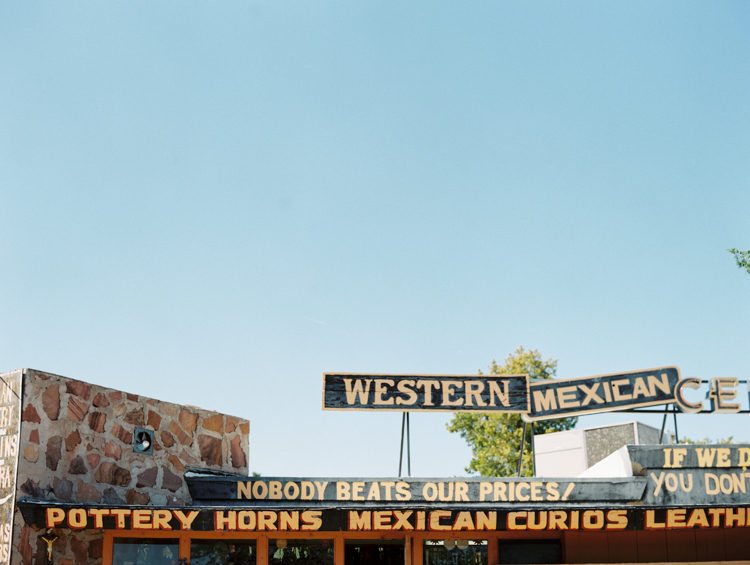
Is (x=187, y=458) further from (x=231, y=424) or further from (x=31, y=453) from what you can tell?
(x=31, y=453)

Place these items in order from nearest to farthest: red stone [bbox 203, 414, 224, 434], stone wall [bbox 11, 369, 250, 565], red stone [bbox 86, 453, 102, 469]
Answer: stone wall [bbox 11, 369, 250, 565], red stone [bbox 86, 453, 102, 469], red stone [bbox 203, 414, 224, 434]

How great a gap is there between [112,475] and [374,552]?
424cm

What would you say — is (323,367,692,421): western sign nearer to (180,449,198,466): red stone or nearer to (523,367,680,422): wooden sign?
(523,367,680,422): wooden sign

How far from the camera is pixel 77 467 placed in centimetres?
1124

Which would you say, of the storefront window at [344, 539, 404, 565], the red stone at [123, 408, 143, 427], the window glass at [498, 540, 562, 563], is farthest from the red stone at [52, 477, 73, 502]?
the window glass at [498, 540, 562, 563]

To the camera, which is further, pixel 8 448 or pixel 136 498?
pixel 136 498

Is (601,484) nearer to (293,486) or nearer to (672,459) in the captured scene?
(672,459)

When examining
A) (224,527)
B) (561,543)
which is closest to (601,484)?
(561,543)

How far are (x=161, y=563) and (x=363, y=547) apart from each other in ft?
Answer: 10.1

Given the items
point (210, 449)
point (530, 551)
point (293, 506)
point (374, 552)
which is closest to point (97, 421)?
point (210, 449)

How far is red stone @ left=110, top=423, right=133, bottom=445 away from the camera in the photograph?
12038 mm

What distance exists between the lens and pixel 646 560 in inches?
483

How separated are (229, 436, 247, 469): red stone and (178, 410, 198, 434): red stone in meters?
1.17

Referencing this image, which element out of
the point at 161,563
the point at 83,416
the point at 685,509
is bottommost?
the point at 161,563
